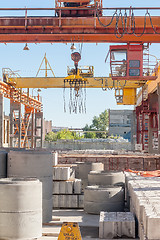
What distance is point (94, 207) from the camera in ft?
47.4

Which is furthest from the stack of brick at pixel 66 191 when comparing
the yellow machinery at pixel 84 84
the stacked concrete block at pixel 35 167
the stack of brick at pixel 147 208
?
the yellow machinery at pixel 84 84

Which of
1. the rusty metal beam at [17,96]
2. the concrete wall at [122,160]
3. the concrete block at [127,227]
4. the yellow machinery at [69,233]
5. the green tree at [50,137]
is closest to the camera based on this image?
the yellow machinery at [69,233]

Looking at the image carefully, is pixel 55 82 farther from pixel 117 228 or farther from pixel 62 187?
pixel 117 228

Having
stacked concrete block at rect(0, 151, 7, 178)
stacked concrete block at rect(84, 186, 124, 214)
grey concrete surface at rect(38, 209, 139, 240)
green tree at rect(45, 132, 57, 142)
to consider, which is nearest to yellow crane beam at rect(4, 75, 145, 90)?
grey concrete surface at rect(38, 209, 139, 240)

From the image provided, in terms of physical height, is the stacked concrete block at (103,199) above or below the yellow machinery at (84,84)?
below

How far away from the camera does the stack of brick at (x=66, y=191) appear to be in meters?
15.6

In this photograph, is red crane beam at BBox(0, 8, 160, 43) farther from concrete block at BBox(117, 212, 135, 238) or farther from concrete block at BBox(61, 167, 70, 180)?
concrete block at BBox(117, 212, 135, 238)

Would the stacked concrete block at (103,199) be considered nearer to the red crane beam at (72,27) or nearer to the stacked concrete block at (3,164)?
the stacked concrete block at (3,164)

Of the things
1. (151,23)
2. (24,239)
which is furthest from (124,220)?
(151,23)

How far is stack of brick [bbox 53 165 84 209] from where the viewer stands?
15586mm

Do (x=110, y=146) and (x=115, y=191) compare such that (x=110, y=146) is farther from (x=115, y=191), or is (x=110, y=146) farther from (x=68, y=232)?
(x=68, y=232)

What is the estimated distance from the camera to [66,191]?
1562cm

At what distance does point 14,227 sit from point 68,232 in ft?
6.97

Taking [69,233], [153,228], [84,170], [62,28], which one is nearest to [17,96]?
[84,170]
